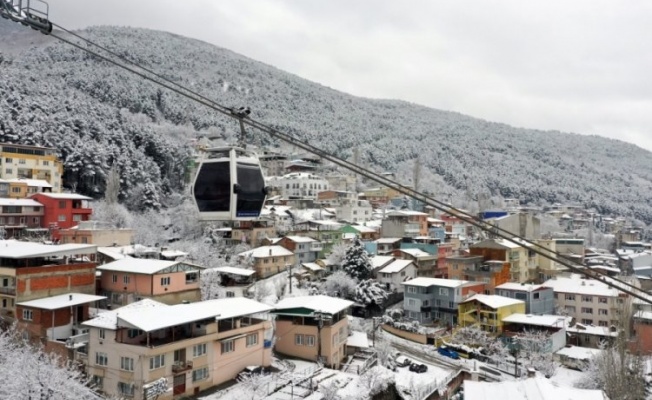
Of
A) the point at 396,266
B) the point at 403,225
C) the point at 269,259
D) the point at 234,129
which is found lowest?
the point at 396,266

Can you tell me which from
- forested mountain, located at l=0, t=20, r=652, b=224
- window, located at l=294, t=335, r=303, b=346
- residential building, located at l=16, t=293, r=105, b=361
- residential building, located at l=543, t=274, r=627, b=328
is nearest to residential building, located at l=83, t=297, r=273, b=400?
residential building, located at l=16, t=293, r=105, b=361

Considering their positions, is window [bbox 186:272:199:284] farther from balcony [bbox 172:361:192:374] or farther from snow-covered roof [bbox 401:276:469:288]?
snow-covered roof [bbox 401:276:469:288]

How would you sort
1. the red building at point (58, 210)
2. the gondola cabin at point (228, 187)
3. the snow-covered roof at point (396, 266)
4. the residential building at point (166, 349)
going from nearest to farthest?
the gondola cabin at point (228, 187) < the residential building at point (166, 349) < the red building at point (58, 210) < the snow-covered roof at point (396, 266)

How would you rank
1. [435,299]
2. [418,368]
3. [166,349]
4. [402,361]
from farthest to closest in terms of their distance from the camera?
1. [435,299]
2. [402,361]
3. [418,368]
4. [166,349]

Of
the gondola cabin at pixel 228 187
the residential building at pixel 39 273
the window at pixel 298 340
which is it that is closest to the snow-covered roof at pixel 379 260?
the window at pixel 298 340

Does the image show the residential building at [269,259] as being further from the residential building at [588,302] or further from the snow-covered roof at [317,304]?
the residential building at [588,302]

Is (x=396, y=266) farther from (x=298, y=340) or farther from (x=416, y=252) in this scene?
(x=298, y=340)

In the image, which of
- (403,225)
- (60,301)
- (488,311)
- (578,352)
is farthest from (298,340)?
(403,225)
